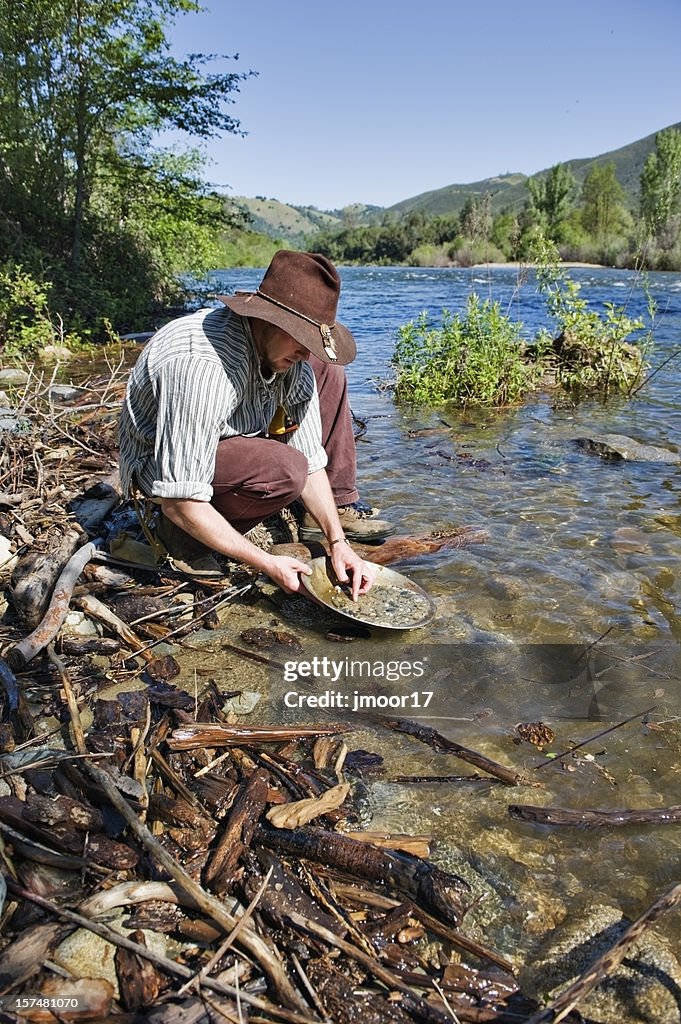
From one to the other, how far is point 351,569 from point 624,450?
3.99 metres

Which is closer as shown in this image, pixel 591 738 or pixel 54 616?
pixel 591 738

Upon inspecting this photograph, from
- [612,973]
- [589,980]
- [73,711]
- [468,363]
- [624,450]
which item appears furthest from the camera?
[468,363]

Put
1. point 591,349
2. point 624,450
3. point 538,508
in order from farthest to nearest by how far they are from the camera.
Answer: point 591,349
point 624,450
point 538,508

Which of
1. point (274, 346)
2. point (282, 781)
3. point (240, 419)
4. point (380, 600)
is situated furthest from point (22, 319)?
point (282, 781)

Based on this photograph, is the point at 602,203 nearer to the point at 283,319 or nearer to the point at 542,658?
the point at 542,658

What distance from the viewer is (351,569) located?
3.26 metres

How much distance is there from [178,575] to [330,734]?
1346 mm

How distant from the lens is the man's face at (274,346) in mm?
2736

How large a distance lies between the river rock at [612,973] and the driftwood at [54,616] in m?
2.12

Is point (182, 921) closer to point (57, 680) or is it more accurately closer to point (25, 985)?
point (25, 985)

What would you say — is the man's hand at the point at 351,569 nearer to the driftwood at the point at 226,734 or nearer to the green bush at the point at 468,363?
the driftwood at the point at 226,734

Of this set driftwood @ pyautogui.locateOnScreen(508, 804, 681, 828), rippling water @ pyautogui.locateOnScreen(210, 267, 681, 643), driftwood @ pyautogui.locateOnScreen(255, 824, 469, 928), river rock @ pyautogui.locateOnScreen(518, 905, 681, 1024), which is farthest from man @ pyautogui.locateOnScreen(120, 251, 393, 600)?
river rock @ pyautogui.locateOnScreen(518, 905, 681, 1024)

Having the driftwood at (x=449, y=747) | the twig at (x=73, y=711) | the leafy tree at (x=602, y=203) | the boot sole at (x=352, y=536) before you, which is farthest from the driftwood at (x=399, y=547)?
the leafy tree at (x=602, y=203)

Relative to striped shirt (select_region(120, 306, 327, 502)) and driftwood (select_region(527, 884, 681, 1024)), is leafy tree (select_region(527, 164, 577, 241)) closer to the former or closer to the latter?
striped shirt (select_region(120, 306, 327, 502))
